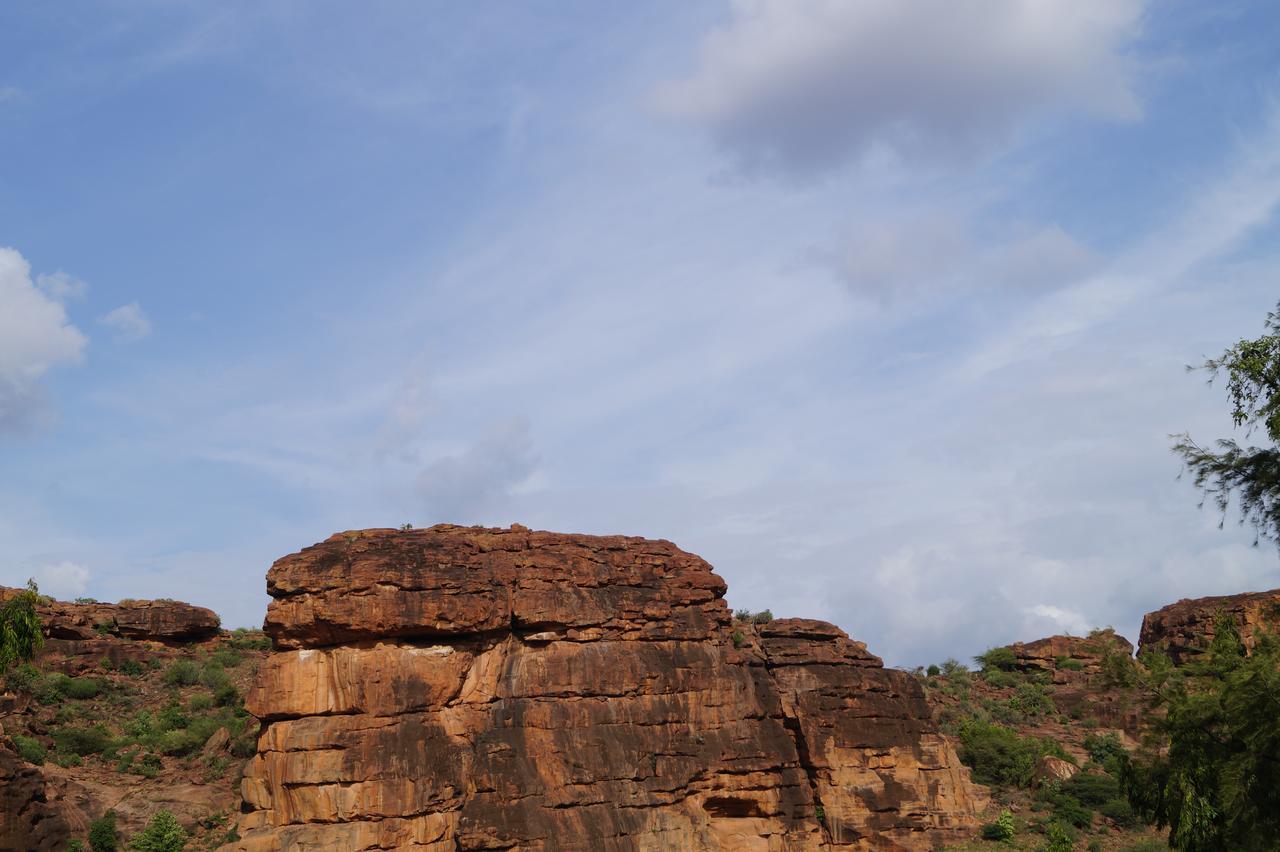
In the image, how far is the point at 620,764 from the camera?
38.5 meters

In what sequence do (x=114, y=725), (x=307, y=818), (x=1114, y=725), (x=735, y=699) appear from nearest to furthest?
(x=307, y=818)
(x=735, y=699)
(x=114, y=725)
(x=1114, y=725)

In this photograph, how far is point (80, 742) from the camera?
4709 centimetres

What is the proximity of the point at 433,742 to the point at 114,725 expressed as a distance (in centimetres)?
2153

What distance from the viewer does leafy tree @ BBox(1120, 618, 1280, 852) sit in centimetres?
2023

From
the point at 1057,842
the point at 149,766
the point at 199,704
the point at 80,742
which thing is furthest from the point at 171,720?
the point at 1057,842

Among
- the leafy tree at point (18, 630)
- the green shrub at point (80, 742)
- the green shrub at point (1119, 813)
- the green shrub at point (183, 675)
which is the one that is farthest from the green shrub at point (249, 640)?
the green shrub at point (1119, 813)

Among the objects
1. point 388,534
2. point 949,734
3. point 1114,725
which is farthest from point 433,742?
point 1114,725

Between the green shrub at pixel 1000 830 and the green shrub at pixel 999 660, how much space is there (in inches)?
1058

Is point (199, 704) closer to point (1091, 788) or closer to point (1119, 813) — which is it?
point (1091, 788)

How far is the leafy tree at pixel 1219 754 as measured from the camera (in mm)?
20234

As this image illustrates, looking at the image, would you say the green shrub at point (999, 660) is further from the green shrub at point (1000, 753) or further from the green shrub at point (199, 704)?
the green shrub at point (199, 704)

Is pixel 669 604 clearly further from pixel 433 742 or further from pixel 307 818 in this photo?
pixel 307 818

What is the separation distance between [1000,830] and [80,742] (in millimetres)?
37050

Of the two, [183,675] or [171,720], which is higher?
[183,675]
